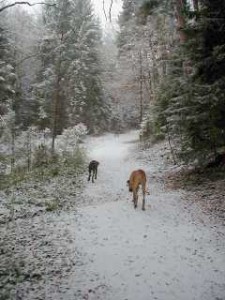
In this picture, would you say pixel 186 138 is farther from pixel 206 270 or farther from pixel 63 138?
pixel 63 138

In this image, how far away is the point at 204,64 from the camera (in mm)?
13562

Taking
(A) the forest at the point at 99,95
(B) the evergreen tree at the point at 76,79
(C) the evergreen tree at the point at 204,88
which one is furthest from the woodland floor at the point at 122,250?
(B) the evergreen tree at the point at 76,79

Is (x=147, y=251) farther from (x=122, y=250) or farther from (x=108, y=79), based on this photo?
(x=108, y=79)

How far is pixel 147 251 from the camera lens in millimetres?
8031

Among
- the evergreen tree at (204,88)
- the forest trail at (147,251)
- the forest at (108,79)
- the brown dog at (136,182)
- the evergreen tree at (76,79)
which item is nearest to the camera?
the forest trail at (147,251)

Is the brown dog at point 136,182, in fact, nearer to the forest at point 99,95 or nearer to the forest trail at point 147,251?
the forest trail at point 147,251

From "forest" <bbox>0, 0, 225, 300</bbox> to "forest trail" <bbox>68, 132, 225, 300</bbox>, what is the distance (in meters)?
1.28

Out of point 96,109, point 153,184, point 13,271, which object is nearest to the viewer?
point 13,271

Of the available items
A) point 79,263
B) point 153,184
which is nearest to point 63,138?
point 153,184

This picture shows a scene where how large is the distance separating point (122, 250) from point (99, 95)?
37094 mm

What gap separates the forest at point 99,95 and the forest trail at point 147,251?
1.28 m

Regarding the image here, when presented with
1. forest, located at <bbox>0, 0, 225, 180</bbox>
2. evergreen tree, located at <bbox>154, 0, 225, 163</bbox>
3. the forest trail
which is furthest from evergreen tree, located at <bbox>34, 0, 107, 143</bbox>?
the forest trail

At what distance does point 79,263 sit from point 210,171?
8617mm

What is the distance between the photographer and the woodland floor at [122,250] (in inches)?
253
